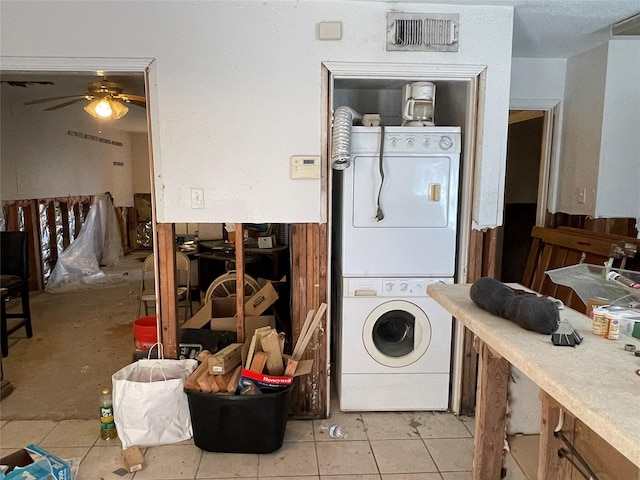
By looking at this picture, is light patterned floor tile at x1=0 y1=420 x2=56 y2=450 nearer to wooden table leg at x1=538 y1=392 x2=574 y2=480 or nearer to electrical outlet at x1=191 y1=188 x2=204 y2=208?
electrical outlet at x1=191 y1=188 x2=204 y2=208

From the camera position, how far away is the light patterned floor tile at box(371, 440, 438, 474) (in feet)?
7.22

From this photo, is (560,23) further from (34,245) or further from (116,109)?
(34,245)

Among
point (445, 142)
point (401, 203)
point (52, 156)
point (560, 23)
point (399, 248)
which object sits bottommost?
point (399, 248)

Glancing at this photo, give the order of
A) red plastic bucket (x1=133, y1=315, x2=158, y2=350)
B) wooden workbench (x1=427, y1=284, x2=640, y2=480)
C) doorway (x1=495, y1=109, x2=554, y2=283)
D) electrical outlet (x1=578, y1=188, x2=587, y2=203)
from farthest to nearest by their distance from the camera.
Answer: doorway (x1=495, y1=109, x2=554, y2=283) → electrical outlet (x1=578, y1=188, x2=587, y2=203) → red plastic bucket (x1=133, y1=315, x2=158, y2=350) → wooden workbench (x1=427, y1=284, x2=640, y2=480)

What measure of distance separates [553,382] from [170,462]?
199 cm

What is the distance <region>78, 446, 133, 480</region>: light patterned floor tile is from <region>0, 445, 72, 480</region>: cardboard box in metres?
0.14

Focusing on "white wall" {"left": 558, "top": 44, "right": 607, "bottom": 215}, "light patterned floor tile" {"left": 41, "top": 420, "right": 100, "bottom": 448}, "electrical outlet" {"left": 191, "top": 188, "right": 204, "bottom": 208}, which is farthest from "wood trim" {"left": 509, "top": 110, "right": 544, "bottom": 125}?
"light patterned floor tile" {"left": 41, "top": 420, "right": 100, "bottom": 448}

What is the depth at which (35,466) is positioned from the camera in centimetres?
190

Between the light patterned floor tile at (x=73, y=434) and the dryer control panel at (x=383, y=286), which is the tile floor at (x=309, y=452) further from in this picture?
the dryer control panel at (x=383, y=286)

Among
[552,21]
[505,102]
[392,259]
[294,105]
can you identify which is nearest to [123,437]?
[392,259]

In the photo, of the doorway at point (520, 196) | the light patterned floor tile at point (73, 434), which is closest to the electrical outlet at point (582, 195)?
the doorway at point (520, 196)

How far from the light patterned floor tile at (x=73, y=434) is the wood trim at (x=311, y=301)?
1.15 metres

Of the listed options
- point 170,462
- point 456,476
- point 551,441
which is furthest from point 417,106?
point 170,462

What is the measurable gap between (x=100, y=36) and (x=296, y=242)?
156cm
